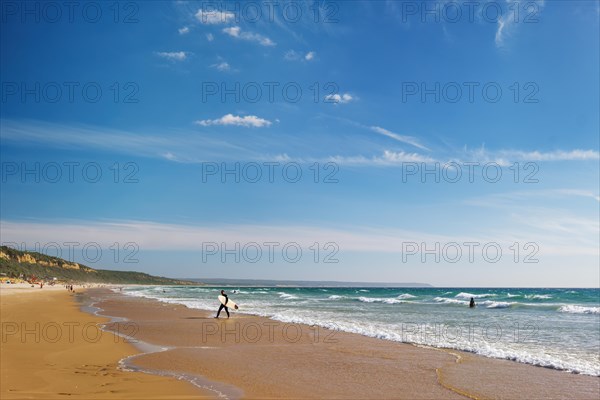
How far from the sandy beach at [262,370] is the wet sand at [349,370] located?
21 millimetres

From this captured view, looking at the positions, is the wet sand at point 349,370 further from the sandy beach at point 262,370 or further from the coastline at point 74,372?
the coastline at point 74,372

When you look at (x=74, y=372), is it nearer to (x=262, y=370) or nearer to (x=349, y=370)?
(x=262, y=370)

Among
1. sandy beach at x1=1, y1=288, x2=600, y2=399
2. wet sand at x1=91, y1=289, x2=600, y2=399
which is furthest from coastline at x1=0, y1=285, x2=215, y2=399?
wet sand at x1=91, y1=289, x2=600, y2=399

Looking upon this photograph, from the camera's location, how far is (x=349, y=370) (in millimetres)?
10906

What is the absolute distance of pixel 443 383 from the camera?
9.55 m

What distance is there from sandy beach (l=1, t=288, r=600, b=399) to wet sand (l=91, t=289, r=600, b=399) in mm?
21

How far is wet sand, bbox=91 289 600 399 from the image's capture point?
8.88 m

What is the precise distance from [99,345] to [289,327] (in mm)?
8906

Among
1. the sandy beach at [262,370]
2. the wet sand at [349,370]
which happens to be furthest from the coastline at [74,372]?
the wet sand at [349,370]

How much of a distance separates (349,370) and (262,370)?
2.06 metres

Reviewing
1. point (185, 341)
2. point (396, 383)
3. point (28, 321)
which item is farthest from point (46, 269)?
point (396, 383)

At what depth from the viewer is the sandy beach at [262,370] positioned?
868 centimetres

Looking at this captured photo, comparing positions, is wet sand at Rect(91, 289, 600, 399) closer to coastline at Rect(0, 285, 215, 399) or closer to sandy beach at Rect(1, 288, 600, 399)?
sandy beach at Rect(1, 288, 600, 399)

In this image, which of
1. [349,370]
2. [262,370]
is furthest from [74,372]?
[349,370]
